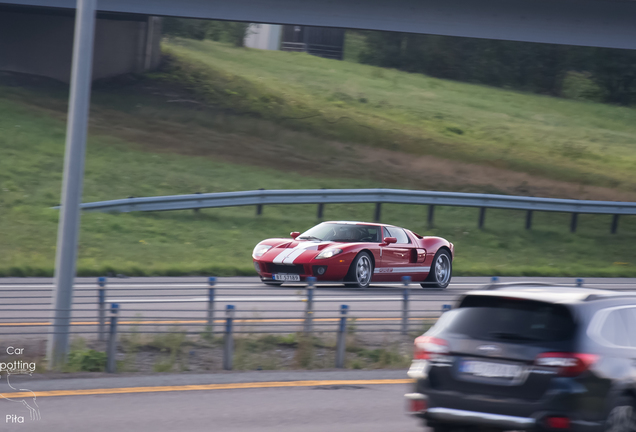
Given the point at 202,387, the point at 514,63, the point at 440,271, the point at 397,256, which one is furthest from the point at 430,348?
the point at 514,63

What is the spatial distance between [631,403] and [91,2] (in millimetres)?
7003

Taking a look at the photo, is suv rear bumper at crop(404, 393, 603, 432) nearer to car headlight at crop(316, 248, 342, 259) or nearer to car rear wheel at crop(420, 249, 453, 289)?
car headlight at crop(316, 248, 342, 259)

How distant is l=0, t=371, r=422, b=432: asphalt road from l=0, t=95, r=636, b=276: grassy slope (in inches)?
355

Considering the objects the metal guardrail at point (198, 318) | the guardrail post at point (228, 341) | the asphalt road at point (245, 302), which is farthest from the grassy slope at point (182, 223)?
the guardrail post at point (228, 341)

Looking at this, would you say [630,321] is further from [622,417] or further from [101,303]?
[101,303]

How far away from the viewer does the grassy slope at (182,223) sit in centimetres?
1838

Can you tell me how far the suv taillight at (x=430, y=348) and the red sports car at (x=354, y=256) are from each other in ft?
26.7

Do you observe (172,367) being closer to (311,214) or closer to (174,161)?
(311,214)

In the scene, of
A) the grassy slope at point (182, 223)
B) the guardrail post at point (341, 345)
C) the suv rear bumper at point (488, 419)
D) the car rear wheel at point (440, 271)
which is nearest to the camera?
the suv rear bumper at point (488, 419)

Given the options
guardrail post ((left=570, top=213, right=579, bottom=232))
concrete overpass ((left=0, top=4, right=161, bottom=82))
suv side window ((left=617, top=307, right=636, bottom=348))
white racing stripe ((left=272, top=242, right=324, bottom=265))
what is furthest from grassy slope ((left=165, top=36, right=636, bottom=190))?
suv side window ((left=617, top=307, right=636, bottom=348))

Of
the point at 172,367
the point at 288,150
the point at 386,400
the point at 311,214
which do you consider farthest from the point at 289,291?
the point at 288,150

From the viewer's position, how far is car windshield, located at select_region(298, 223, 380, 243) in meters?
16.2

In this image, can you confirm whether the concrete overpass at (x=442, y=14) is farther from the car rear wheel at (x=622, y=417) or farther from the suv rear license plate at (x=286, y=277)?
the car rear wheel at (x=622, y=417)

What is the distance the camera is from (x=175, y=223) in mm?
21219
